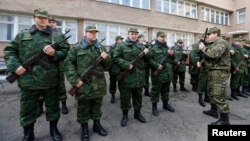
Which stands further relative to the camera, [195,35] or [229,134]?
[195,35]

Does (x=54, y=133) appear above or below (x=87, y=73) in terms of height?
below

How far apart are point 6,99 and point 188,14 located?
20055 millimetres

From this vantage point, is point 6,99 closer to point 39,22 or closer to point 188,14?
point 39,22

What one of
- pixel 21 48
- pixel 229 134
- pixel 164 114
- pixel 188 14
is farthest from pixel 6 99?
pixel 188 14

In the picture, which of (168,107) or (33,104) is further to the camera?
(168,107)

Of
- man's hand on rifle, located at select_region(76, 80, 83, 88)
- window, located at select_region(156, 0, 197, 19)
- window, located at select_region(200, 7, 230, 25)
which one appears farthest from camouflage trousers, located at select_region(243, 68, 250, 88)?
window, located at select_region(200, 7, 230, 25)

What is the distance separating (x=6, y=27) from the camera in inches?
489

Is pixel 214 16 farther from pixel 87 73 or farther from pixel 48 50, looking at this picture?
pixel 48 50

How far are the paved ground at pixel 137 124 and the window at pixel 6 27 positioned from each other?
7624 millimetres

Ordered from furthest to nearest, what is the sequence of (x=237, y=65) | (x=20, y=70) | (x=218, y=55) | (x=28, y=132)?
(x=237, y=65), (x=218, y=55), (x=28, y=132), (x=20, y=70)

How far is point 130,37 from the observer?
181 inches

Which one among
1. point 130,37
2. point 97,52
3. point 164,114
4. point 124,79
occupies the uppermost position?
point 130,37

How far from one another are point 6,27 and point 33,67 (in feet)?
36.1

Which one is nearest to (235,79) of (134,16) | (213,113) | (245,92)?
(245,92)
